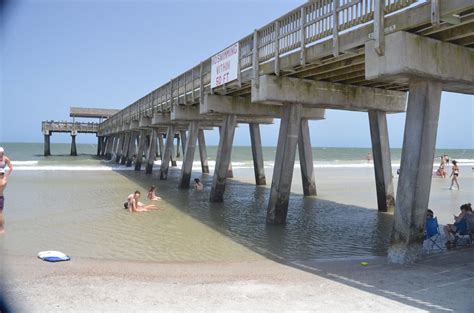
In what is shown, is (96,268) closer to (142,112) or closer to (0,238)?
(0,238)

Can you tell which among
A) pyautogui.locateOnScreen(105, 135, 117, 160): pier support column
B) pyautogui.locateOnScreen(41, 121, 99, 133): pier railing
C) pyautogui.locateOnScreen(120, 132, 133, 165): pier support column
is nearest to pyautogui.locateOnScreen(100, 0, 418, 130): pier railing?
pyautogui.locateOnScreen(120, 132, 133, 165): pier support column

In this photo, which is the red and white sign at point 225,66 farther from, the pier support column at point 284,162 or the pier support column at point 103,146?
the pier support column at point 103,146

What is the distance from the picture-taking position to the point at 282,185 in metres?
11.9

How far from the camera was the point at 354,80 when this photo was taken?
12234mm

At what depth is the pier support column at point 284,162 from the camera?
11711 millimetres

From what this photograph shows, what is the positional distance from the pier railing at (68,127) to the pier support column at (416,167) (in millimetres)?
63743

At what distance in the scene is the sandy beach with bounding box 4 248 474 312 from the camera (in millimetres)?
5027

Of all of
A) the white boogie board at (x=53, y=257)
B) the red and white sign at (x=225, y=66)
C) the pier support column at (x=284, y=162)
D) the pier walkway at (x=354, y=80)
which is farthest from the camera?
the red and white sign at (x=225, y=66)

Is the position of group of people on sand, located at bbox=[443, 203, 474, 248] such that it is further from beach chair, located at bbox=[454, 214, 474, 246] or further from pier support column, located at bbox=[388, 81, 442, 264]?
pier support column, located at bbox=[388, 81, 442, 264]

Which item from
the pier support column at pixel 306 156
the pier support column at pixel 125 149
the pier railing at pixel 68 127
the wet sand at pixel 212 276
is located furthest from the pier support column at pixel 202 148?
the pier railing at pixel 68 127

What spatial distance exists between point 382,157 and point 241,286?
373 inches

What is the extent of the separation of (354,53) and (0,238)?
8280 millimetres

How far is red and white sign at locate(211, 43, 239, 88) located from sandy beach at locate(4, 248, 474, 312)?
6852 mm

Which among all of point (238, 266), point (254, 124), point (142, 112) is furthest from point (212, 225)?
point (142, 112)
